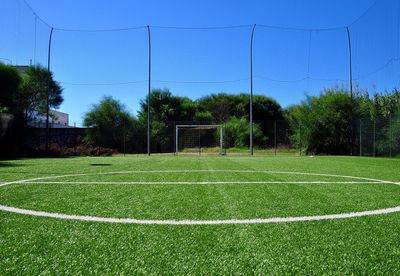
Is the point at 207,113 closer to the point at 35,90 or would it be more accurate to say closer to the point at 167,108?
the point at 167,108

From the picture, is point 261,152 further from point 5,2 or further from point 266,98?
point 266,98

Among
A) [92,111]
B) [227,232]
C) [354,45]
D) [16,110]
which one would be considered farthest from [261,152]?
[227,232]

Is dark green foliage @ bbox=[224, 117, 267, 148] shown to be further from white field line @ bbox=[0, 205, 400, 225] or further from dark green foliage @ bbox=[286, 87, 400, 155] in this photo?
white field line @ bbox=[0, 205, 400, 225]

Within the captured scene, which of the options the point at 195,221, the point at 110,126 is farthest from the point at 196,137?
the point at 195,221

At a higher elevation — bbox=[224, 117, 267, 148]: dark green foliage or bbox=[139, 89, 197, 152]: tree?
bbox=[139, 89, 197, 152]: tree

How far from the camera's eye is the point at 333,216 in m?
3.13

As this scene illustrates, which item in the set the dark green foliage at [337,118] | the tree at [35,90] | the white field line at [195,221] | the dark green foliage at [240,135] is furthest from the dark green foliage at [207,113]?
the white field line at [195,221]

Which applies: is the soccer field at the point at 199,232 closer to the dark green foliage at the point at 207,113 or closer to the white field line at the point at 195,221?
the white field line at the point at 195,221

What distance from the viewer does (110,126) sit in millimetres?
25391

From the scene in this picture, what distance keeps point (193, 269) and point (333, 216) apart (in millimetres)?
1789

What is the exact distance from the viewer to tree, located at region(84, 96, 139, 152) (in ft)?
81.0

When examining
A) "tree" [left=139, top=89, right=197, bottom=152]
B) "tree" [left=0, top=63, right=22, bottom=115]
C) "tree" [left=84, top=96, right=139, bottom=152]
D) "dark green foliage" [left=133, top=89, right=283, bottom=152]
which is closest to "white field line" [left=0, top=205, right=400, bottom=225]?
"tree" [left=0, top=63, right=22, bottom=115]

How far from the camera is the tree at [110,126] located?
81.0 feet

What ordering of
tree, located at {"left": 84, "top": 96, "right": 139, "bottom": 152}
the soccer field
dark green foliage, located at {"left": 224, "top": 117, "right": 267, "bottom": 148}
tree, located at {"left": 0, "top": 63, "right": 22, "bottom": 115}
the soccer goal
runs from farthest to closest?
the soccer goal, dark green foliage, located at {"left": 224, "top": 117, "right": 267, "bottom": 148}, tree, located at {"left": 84, "top": 96, "right": 139, "bottom": 152}, tree, located at {"left": 0, "top": 63, "right": 22, "bottom": 115}, the soccer field
